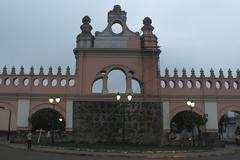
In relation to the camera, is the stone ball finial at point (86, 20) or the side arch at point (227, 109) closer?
the side arch at point (227, 109)

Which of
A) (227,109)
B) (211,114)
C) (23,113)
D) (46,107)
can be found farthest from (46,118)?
(227,109)

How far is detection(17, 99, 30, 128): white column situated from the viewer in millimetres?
37969

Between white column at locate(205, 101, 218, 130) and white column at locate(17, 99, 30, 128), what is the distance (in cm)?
1799

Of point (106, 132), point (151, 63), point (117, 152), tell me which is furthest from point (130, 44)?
point (117, 152)

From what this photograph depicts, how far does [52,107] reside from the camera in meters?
38.5

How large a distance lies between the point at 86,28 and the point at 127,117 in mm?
10281

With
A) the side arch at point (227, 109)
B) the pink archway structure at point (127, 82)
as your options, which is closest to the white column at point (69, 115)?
the pink archway structure at point (127, 82)

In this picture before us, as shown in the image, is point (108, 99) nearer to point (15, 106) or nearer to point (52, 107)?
point (52, 107)

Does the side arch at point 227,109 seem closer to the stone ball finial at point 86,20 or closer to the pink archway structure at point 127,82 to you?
the pink archway structure at point 127,82

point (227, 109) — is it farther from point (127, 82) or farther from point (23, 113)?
point (23, 113)

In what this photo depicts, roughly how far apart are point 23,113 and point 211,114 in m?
18.8

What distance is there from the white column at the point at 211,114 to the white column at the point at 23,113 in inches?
708

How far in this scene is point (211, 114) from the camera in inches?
1543

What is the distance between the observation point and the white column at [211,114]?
38.9m
